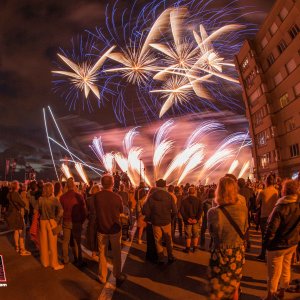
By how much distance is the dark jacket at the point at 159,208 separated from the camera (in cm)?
895

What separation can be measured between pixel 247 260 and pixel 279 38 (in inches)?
1526

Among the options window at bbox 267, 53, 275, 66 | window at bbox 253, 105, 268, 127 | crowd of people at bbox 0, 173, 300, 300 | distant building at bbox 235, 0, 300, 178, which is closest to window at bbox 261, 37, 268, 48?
distant building at bbox 235, 0, 300, 178

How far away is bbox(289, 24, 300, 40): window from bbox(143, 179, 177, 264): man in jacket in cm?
3476

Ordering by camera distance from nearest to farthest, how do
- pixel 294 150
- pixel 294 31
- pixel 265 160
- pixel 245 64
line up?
1. pixel 294 31
2. pixel 294 150
3. pixel 265 160
4. pixel 245 64

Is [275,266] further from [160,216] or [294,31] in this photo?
[294,31]

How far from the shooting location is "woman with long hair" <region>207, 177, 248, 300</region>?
475 cm

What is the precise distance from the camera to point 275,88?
4731 cm

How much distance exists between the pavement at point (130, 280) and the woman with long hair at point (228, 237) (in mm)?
1523

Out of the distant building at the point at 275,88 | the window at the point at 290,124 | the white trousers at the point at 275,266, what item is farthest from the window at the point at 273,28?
the white trousers at the point at 275,266

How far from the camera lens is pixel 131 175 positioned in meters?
35.5

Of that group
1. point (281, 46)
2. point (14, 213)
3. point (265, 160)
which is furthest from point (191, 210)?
point (265, 160)

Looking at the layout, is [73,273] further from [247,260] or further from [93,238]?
[247,260]

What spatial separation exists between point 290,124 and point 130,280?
40.4 m

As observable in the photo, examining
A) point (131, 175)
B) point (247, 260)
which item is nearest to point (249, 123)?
point (131, 175)
